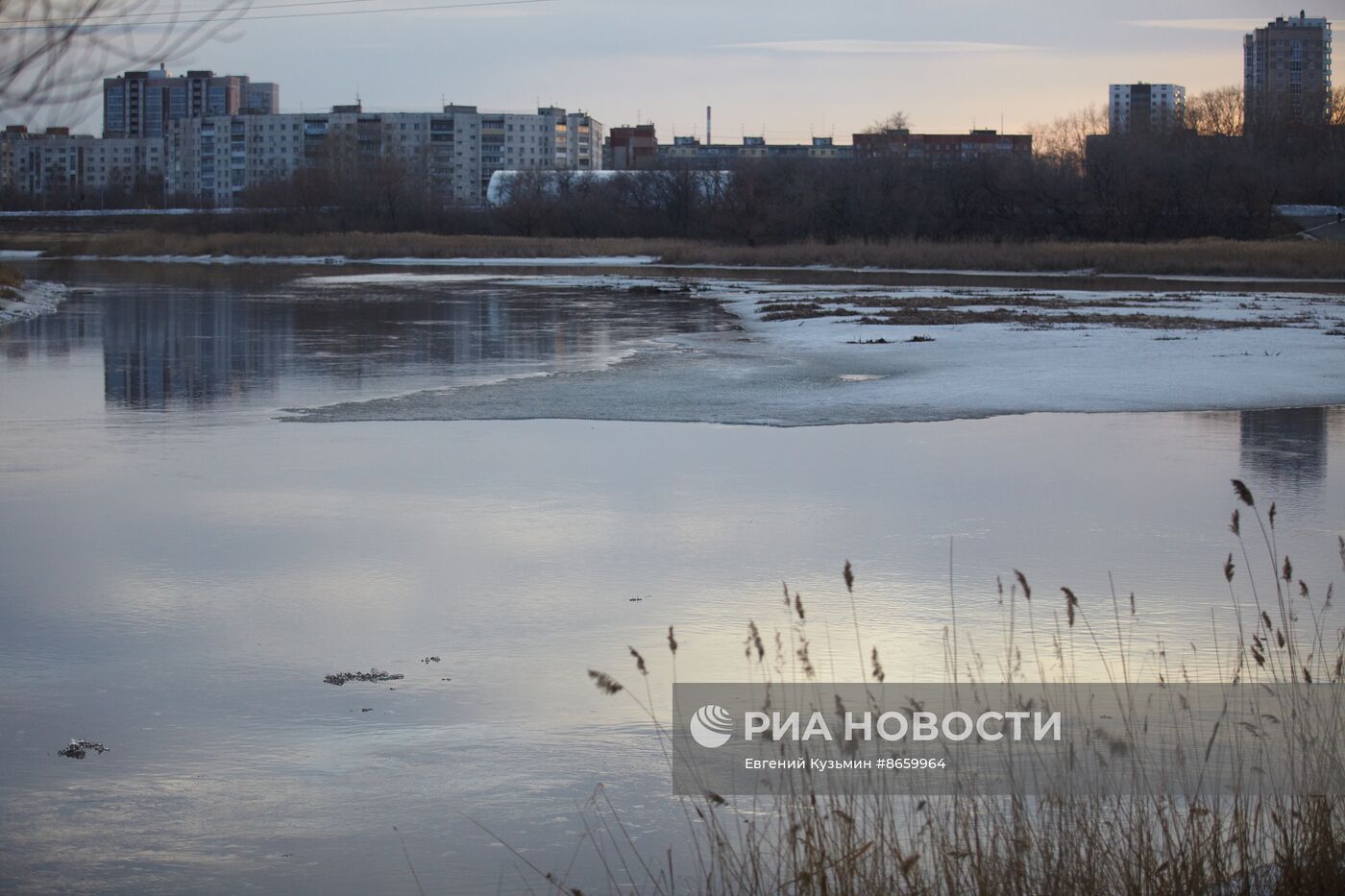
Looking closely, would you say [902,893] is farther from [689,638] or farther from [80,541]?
[80,541]

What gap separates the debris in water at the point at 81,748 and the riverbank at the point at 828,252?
4919 centimetres

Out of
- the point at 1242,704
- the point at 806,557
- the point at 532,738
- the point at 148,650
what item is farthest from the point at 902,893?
the point at 806,557

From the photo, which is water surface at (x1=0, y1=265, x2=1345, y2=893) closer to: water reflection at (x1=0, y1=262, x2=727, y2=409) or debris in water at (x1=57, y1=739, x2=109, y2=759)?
debris in water at (x1=57, y1=739, x2=109, y2=759)

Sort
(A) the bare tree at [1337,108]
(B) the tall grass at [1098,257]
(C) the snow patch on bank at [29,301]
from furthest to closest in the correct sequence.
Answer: (A) the bare tree at [1337,108], (B) the tall grass at [1098,257], (C) the snow patch on bank at [29,301]

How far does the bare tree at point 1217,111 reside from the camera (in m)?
127

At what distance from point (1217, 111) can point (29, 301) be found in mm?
117067

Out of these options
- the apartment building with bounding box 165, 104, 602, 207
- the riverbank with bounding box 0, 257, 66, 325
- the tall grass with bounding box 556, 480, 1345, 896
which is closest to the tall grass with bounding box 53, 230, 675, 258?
the riverbank with bounding box 0, 257, 66, 325

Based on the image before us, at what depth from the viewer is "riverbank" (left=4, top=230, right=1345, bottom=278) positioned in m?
51.1

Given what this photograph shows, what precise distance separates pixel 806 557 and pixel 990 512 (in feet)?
5.83

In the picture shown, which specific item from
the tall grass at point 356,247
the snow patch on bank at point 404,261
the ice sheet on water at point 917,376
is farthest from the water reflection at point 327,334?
the tall grass at point 356,247

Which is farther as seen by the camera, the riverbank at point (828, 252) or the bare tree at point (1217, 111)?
the bare tree at point (1217, 111)

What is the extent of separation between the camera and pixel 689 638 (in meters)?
6.53

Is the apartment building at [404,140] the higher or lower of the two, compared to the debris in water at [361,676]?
higher

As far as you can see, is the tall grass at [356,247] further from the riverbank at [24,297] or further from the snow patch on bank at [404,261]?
the riverbank at [24,297]
